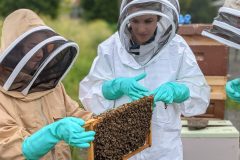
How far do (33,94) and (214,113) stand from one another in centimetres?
234

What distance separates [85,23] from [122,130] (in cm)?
1677

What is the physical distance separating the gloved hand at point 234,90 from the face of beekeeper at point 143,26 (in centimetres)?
72

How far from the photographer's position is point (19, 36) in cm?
272

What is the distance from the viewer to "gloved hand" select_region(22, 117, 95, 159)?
7.94 ft

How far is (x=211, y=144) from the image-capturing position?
446 centimetres

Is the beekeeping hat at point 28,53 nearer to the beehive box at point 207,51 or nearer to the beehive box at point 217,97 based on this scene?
the beehive box at point 207,51

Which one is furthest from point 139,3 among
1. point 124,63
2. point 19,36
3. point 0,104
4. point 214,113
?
point 214,113

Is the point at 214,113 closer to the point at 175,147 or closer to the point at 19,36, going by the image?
the point at 175,147

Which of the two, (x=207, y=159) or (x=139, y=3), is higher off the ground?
(x=139, y=3)

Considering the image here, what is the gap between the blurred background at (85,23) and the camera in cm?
996

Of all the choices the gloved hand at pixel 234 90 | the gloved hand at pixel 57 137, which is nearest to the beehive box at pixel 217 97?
the gloved hand at pixel 234 90

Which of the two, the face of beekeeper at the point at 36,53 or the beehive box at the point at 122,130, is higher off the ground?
the face of beekeeper at the point at 36,53

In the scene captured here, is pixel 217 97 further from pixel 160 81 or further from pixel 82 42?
pixel 82 42

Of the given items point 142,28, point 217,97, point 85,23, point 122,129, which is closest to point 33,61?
point 122,129
